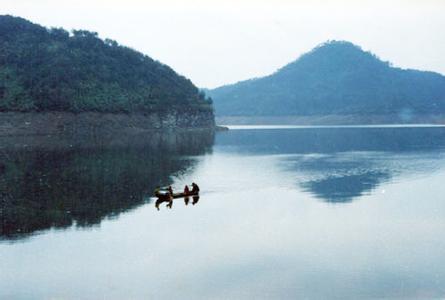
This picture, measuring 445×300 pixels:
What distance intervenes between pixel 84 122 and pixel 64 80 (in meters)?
21.8

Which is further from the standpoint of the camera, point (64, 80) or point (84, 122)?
point (64, 80)

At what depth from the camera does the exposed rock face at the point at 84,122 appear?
13738 centimetres

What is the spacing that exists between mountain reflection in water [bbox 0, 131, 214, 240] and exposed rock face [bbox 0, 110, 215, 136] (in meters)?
59.0

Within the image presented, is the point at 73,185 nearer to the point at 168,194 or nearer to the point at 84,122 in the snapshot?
the point at 168,194

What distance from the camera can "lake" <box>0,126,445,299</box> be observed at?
2120cm

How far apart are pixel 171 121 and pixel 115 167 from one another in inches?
4862

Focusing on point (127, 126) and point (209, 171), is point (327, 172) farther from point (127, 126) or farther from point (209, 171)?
point (127, 126)

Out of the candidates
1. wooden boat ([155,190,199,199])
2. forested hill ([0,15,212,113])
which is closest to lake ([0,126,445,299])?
wooden boat ([155,190,199,199])

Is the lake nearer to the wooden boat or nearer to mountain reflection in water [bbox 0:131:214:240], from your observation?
mountain reflection in water [bbox 0:131:214:240]

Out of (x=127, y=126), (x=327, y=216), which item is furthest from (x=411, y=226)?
(x=127, y=126)

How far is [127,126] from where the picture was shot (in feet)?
542

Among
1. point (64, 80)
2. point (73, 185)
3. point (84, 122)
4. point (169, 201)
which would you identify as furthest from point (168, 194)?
point (64, 80)

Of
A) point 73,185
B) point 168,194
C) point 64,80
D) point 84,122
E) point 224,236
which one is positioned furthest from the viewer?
point 64,80

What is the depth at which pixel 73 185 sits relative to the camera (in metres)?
48.3
